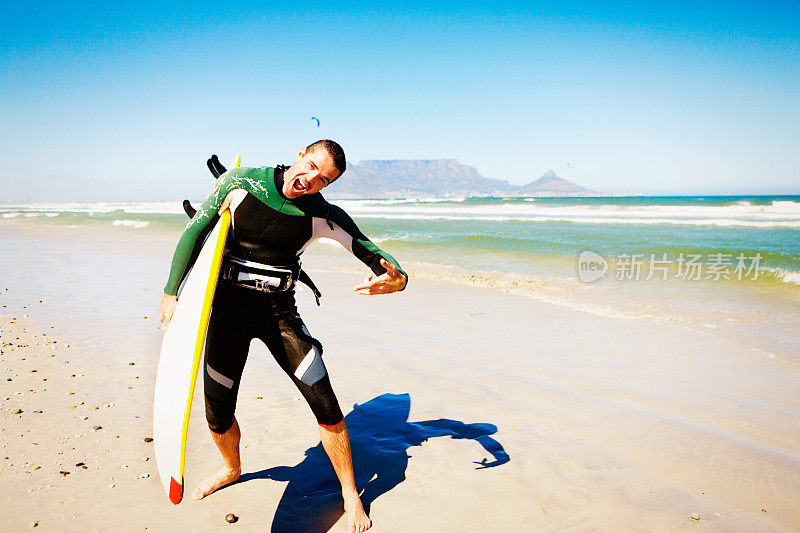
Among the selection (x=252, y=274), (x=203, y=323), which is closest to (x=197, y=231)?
(x=252, y=274)

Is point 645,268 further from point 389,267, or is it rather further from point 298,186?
point 298,186

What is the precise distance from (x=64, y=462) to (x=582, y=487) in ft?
11.1

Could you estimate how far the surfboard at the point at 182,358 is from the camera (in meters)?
2.66

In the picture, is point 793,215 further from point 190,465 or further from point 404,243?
point 190,465

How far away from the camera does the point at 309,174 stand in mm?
2762

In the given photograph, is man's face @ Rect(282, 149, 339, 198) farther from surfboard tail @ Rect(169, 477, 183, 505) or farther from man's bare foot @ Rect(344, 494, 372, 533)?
man's bare foot @ Rect(344, 494, 372, 533)

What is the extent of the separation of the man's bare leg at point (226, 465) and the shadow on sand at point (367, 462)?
11cm

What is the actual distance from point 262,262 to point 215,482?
1.44 metres

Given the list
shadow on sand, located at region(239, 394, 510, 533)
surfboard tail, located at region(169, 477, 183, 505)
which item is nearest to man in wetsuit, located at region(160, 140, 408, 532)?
shadow on sand, located at region(239, 394, 510, 533)

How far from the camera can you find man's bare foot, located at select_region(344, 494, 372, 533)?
114 inches

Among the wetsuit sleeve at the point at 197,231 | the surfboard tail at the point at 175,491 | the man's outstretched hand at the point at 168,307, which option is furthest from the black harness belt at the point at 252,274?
the surfboard tail at the point at 175,491

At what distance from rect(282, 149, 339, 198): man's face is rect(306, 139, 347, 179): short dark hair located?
0.06 feet

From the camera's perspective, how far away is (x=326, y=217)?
2.96 metres

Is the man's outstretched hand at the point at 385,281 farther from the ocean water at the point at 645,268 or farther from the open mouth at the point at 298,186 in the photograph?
the ocean water at the point at 645,268
